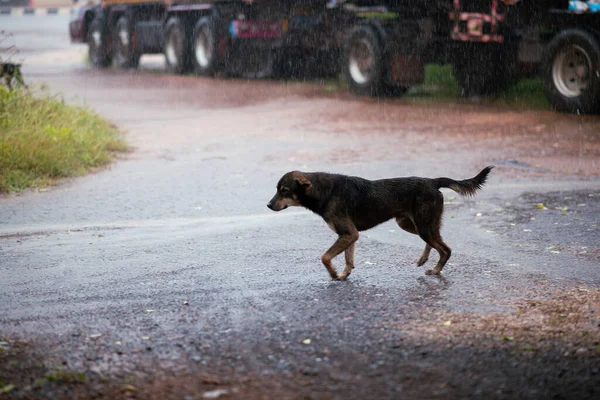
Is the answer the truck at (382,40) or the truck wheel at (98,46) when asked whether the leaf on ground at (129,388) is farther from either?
the truck wheel at (98,46)

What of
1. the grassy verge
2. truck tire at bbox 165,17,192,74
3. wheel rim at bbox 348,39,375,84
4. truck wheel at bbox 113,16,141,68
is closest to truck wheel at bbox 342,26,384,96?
wheel rim at bbox 348,39,375,84

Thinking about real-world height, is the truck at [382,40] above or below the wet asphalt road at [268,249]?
above

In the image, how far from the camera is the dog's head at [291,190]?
640 cm

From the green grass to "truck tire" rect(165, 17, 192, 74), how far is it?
949 centimetres

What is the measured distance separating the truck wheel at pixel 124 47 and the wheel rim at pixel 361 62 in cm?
975

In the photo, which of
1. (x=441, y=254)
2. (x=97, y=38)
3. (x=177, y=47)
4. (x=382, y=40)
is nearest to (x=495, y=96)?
(x=382, y=40)

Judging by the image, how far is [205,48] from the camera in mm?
22609

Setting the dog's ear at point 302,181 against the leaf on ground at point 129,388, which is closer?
the leaf on ground at point 129,388

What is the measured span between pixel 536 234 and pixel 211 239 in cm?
261

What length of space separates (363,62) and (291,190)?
1152 centimetres

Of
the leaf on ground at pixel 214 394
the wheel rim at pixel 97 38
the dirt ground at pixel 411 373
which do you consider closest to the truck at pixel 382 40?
the wheel rim at pixel 97 38

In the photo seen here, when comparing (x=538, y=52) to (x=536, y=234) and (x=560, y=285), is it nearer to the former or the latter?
(x=536, y=234)

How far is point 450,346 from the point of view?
4.77m

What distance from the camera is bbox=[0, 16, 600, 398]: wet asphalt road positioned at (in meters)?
4.89
